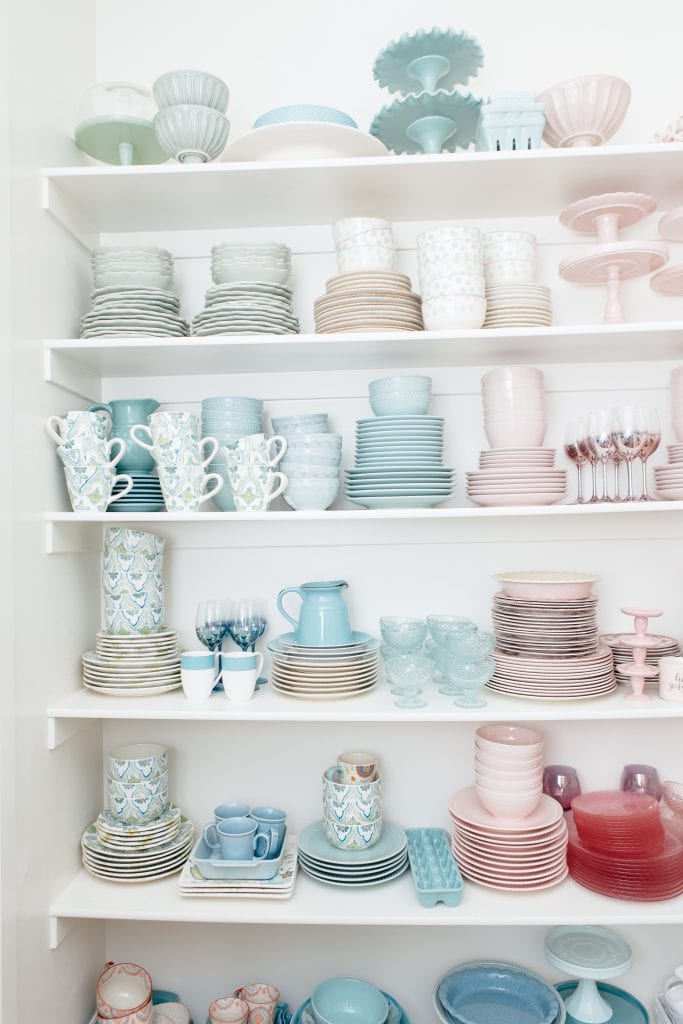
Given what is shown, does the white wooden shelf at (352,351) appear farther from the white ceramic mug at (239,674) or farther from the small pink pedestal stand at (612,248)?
the white ceramic mug at (239,674)

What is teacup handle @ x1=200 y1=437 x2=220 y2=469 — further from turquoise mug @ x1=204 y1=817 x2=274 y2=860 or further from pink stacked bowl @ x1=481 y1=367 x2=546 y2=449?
turquoise mug @ x1=204 y1=817 x2=274 y2=860

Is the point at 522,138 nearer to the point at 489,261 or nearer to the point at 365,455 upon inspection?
the point at 489,261

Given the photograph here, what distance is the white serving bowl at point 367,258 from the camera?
1555 mm

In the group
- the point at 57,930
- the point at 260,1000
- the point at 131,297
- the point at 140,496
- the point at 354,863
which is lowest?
the point at 260,1000

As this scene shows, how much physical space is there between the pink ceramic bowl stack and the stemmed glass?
0.60m

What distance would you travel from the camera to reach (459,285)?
4.88ft

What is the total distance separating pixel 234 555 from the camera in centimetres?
178

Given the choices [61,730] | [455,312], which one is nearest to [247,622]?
[61,730]

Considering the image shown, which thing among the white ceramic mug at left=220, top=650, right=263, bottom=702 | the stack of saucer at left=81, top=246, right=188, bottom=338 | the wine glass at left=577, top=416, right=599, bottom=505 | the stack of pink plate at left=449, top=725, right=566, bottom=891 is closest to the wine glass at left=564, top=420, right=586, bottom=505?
the wine glass at left=577, top=416, right=599, bottom=505

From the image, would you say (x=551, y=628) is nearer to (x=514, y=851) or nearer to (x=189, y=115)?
(x=514, y=851)

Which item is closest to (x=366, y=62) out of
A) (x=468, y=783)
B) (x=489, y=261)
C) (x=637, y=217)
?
(x=489, y=261)

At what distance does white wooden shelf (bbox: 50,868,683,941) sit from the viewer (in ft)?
4.66

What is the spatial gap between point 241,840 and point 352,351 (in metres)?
1.05

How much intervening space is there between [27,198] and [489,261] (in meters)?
0.94
